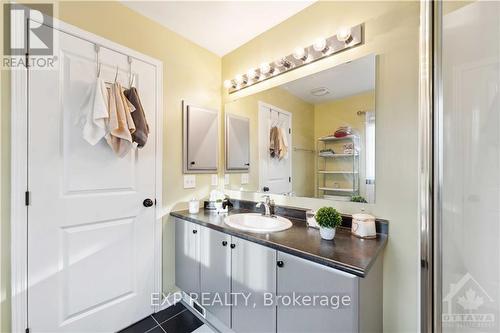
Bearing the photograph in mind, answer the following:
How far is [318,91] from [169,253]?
180 cm

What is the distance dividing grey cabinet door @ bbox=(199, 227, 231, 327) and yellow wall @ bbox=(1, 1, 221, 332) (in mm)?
468

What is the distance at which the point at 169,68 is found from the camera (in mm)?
1855

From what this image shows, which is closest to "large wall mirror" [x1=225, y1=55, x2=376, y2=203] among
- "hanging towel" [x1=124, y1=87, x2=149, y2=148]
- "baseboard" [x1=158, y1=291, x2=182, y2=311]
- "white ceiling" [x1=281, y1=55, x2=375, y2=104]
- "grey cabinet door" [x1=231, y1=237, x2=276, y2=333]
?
"white ceiling" [x1=281, y1=55, x2=375, y2=104]

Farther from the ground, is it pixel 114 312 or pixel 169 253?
pixel 169 253

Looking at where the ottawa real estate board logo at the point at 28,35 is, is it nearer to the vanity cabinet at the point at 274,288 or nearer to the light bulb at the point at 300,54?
the vanity cabinet at the point at 274,288

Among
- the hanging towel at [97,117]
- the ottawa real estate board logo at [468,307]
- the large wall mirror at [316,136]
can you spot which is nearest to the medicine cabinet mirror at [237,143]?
the large wall mirror at [316,136]

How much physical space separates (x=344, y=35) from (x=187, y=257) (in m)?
1.96

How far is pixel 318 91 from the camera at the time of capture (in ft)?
5.06

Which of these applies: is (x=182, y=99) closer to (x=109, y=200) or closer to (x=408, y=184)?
(x=109, y=200)

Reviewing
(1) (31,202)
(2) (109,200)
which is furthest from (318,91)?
(1) (31,202)

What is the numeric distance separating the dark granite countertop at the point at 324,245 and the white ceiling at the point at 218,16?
5.27 ft

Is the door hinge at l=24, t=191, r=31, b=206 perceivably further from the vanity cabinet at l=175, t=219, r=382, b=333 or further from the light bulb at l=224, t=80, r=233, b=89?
the light bulb at l=224, t=80, r=233, b=89

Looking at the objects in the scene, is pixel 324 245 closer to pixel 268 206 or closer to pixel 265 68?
pixel 268 206

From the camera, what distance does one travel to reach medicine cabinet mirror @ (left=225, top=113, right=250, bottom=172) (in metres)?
A: 2.02
